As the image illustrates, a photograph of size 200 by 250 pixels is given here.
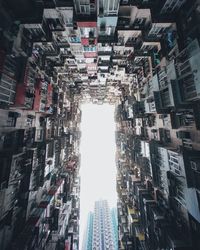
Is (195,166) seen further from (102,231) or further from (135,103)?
(102,231)

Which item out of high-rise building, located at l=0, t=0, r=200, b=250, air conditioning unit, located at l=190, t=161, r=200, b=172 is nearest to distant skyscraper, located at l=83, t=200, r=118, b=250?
high-rise building, located at l=0, t=0, r=200, b=250

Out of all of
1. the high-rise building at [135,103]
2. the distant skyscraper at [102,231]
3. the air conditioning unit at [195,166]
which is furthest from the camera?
the distant skyscraper at [102,231]

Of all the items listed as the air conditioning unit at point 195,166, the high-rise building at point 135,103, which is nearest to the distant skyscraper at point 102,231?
the high-rise building at point 135,103

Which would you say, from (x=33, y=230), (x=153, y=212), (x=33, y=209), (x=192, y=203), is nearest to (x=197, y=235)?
(x=192, y=203)

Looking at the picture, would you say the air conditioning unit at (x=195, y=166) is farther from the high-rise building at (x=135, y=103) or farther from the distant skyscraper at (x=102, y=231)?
the distant skyscraper at (x=102, y=231)

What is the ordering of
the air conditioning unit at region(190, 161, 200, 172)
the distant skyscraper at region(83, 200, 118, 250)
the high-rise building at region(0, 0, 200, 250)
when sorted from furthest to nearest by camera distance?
1. the distant skyscraper at region(83, 200, 118, 250)
2. the high-rise building at region(0, 0, 200, 250)
3. the air conditioning unit at region(190, 161, 200, 172)

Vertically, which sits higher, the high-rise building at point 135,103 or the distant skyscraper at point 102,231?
the high-rise building at point 135,103

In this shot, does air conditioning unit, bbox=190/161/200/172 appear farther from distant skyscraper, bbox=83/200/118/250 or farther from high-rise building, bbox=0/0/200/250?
distant skyscraper, bbox=83/200/118/250

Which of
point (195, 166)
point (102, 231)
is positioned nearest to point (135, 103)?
point (195, 166)
